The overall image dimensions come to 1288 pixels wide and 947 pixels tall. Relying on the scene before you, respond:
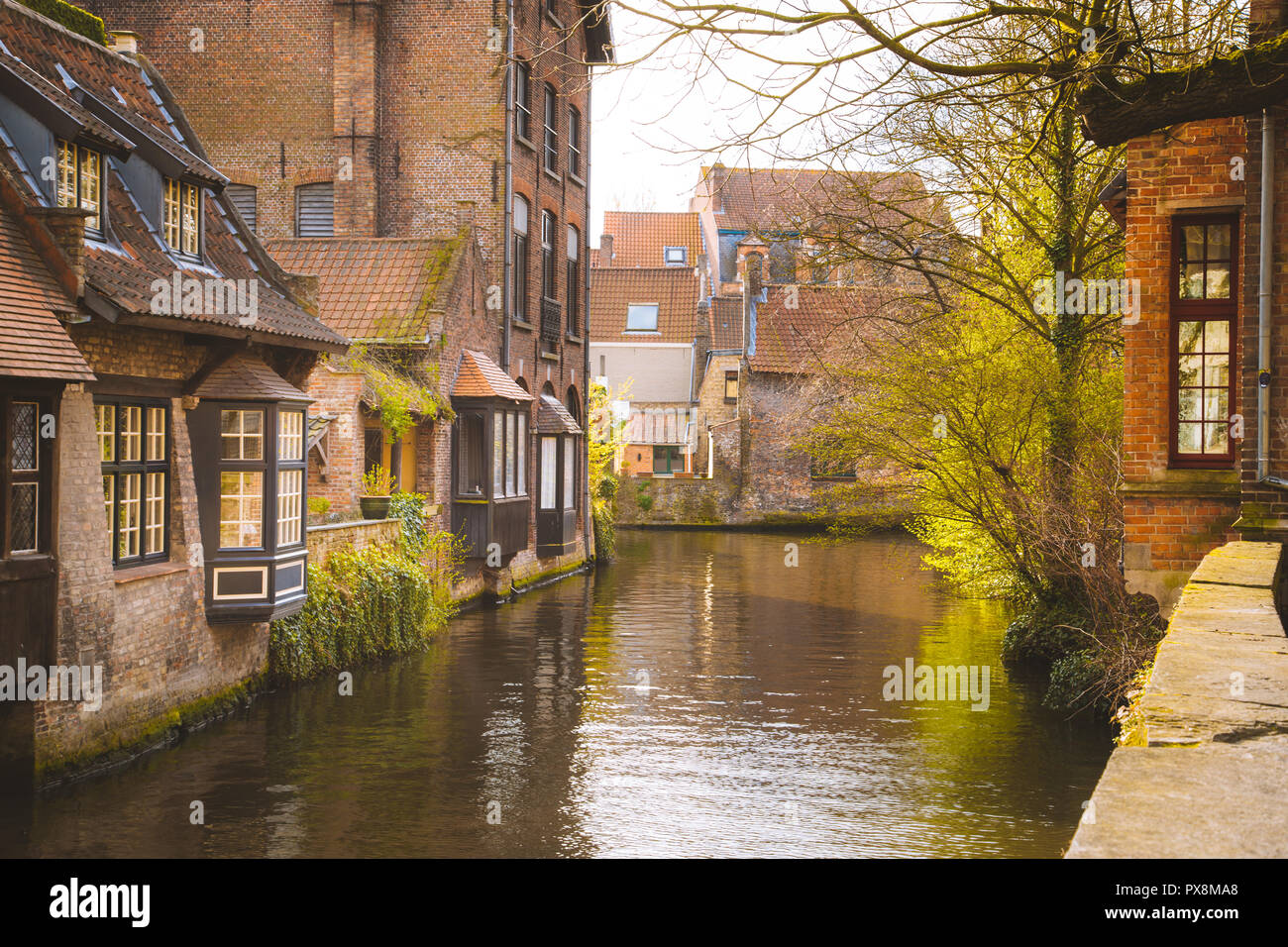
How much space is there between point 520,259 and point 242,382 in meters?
12.4

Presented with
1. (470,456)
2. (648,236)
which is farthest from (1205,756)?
(648,236)

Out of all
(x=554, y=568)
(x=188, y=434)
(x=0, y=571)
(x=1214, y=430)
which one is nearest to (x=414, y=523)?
(x=188, y=434)

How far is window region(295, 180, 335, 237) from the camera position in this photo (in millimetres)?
24094

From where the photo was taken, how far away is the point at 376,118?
927 inches

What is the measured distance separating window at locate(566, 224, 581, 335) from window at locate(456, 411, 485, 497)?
7402mm

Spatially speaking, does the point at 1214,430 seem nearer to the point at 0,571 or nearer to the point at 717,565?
the point at 0,571

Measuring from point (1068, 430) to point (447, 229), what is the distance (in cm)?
1234

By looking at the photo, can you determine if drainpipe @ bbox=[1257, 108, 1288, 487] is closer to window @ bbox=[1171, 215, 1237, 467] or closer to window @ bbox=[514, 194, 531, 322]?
window @ bbox=[1171, 215, 1237, 467]

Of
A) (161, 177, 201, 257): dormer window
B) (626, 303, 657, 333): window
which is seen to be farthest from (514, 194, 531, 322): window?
(626, 303, 657, 333): window

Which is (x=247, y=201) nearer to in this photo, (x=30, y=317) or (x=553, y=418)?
(x=553, y=418)

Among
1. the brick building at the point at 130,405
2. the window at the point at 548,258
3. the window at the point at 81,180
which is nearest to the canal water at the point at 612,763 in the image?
the brick building at the point at 130,405

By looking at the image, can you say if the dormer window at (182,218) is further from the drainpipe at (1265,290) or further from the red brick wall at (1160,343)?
the drainpipe at (1265,290)

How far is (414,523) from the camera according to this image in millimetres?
Result: 19188

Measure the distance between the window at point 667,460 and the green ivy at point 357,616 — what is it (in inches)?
1087
